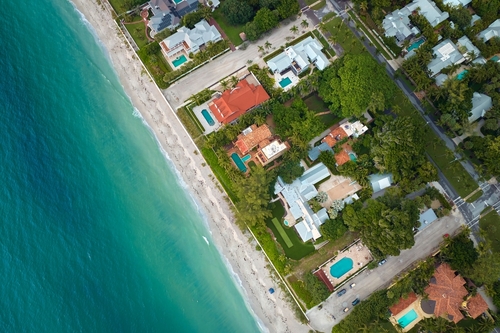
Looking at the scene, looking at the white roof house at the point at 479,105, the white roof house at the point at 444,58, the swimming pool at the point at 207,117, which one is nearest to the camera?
the white roof house at the point at 479,105

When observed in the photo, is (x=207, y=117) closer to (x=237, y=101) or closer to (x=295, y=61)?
(x=237, y=101)

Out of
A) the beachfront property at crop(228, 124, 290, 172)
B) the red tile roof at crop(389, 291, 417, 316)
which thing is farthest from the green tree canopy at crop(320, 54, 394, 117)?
the red tile roof at crop(389, 291, 417, 316)

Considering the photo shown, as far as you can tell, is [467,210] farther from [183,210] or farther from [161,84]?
[161,84]

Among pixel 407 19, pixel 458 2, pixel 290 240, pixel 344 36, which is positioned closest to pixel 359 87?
pixel 344 36

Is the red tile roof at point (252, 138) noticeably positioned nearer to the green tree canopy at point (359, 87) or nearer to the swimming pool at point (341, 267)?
the green tree canopy at point (359, 87)

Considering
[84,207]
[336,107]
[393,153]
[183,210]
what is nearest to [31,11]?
[84,207]

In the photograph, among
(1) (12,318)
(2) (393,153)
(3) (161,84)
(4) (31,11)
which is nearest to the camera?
(1) (12,318)

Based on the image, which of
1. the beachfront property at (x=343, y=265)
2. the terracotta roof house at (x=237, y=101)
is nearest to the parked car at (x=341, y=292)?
the beachfront property at (x=343, y=265)
